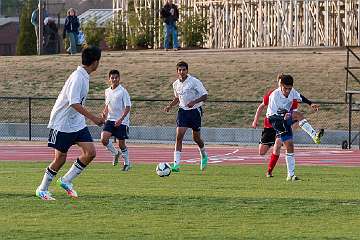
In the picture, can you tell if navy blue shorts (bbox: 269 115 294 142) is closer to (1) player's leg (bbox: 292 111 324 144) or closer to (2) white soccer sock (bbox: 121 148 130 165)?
(1) player's leg (bbox: 292 111 324 144)

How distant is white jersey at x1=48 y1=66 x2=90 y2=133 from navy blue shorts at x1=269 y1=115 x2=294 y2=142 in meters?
5.25

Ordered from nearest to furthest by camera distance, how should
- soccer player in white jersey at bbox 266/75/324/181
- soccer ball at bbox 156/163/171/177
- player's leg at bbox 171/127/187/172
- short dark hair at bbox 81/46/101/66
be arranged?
short dark hair at bbox 81/46/101/66
soccer player in white jersey at bbox 266/75/324/181
soccer ball at bbox 156/163/171/177
player's leg at bbox 171/127/187/172

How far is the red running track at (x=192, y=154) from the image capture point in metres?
30.1

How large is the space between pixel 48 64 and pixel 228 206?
34346 millimetres

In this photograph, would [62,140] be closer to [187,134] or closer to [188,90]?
[188,90]

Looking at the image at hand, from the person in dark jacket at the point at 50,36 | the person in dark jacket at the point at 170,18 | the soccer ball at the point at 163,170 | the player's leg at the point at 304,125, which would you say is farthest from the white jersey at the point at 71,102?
the person in dark jacket at the point at 50,36

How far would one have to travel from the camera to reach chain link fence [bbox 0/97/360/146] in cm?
3956

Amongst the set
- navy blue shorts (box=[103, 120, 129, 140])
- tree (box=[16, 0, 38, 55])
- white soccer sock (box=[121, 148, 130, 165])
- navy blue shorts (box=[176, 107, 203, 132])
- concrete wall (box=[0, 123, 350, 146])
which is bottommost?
concrete wall (box=[0, 123, 350, 146])

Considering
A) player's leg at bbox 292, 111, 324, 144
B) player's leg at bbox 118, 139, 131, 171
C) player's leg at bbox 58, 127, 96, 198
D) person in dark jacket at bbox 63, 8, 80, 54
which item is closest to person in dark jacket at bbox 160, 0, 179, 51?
person in dark jacket at bbox 63, 8, 80, 54

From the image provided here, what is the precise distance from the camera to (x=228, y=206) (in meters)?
16.7

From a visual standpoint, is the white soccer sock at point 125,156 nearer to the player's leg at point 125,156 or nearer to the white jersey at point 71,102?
the player's leg at point 125,156

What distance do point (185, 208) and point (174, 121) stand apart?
2607 cm

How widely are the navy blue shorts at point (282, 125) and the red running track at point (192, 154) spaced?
6.78m

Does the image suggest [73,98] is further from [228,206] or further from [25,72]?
[25,72]
